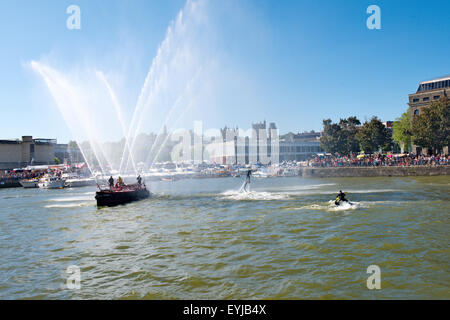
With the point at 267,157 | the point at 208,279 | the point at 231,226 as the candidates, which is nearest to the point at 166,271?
the point at 208,279

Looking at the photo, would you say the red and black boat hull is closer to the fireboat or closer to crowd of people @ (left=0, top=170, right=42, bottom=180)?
the fireboat

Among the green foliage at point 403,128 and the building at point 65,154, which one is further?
the building at point 65,154

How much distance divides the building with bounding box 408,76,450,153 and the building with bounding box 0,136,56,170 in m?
113

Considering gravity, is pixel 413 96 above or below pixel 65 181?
above

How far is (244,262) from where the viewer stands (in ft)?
50.9

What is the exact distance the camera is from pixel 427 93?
9225 cm

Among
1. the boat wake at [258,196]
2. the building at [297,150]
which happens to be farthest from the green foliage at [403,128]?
the boat wake at [258,196]

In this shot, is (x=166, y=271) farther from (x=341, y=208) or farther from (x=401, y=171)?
(x=401, y=171)

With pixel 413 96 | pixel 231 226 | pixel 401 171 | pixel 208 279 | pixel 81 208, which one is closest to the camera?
pixel 208 279

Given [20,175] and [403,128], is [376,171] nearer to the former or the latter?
[403,128]

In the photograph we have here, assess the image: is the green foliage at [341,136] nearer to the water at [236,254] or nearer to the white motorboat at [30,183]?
the water at [236,254]

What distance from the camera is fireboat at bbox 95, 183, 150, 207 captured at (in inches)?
1474

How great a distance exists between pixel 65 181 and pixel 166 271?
237 feet

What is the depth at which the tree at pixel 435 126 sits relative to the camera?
237ft
